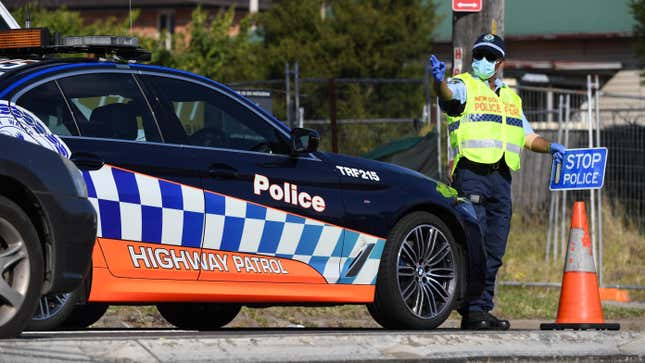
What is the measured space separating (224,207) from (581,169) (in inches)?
106

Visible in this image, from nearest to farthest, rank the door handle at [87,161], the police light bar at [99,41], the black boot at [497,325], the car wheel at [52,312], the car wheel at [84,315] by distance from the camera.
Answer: the door handle at [87,161] < the police light bar at [99,41] < the car wheel at [52,312] < the car wheel at [84,315] < the black boot at [497,325]

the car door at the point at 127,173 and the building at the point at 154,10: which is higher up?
the building at the point at 154,10

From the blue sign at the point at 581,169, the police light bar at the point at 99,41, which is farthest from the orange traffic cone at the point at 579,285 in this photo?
the police light bar at the point at 99,41

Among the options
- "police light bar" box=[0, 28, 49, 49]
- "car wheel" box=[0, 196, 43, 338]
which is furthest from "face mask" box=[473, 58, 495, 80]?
"car wheel" box=[0, 196, 43, 338]

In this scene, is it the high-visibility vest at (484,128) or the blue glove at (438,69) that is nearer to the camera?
the blue glove at (438,69)

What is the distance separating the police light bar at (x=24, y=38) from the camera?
25.5 ft

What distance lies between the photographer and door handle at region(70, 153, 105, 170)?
22.9ft

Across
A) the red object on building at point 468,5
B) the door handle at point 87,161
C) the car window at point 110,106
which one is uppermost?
the red object on building at point 468,5

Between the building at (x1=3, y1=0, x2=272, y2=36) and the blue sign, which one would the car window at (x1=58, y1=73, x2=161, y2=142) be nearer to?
the blue sign

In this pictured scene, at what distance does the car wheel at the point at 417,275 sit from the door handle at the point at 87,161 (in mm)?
2076

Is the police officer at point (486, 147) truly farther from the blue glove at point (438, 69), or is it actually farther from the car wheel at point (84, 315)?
the car wheel at point (84, 315)

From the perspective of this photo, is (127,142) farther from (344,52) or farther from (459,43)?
(344,52)

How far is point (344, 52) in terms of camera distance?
2931cm

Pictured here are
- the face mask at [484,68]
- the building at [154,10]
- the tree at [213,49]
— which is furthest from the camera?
the building at [154,10]
